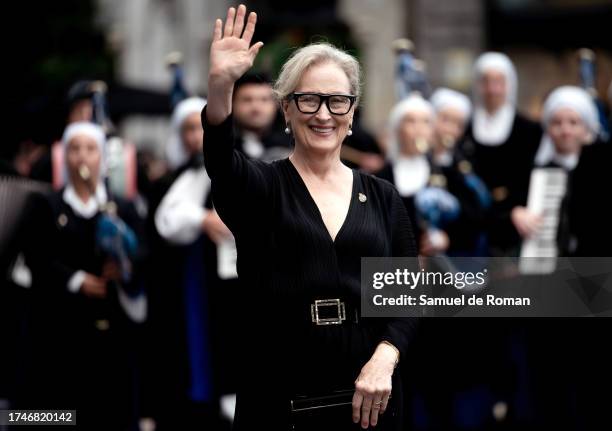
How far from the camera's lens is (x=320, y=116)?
455cm

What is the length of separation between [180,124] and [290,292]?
4.48m

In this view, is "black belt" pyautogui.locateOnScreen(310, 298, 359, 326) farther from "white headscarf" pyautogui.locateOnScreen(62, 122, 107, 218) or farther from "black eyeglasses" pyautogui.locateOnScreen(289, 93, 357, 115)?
"white headscarf" pyautogui.locateOnScreen(62, 122, 107, 218)

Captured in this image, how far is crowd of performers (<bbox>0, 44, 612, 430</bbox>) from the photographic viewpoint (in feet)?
26.1

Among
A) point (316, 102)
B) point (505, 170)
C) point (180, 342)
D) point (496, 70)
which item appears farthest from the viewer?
point (496, 70)

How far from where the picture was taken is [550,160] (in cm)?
884

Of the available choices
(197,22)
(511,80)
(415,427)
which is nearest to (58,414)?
(415,427)

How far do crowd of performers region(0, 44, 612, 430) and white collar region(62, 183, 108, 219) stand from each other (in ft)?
0.04

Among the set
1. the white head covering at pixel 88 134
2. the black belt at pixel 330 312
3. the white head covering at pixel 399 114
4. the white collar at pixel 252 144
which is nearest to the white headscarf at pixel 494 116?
the white head covering at pixel 399 114

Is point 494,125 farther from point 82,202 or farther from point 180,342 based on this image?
point 82,202

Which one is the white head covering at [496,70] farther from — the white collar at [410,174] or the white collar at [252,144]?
the white collar at [252,144]

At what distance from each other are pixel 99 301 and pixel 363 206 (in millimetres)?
3703

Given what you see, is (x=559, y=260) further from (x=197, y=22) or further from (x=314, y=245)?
(x=197, y=22)

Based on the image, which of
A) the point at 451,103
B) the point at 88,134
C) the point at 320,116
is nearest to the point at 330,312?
the point at 320,116

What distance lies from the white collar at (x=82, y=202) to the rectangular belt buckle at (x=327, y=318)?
3883 millimetres
